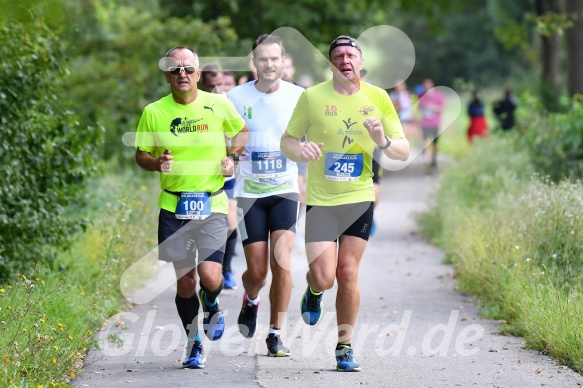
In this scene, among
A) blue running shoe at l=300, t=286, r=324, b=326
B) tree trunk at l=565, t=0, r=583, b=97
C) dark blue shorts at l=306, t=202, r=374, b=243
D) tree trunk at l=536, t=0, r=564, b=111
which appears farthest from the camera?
tree trunk at l=536, t=0, r=564, b=111

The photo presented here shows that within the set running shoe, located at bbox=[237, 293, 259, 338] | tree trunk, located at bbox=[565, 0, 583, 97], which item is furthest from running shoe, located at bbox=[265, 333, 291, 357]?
tree trunk, located at bbox=[565, 0, 583, 97]

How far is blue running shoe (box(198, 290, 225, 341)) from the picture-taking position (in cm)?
754

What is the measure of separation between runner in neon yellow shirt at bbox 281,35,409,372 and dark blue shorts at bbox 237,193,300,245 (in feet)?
1.24

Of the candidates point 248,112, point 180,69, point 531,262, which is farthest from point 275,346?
point 531,262

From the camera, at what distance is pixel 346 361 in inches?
289

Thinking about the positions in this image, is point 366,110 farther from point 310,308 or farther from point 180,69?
point 310,308

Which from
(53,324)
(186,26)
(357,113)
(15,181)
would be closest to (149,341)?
(53,324)

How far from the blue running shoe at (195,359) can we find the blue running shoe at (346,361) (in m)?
0.91

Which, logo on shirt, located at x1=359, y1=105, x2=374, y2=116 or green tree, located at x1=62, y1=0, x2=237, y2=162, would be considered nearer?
logo on shirt, located at x1=359, y1=105, x2=374, y2=116

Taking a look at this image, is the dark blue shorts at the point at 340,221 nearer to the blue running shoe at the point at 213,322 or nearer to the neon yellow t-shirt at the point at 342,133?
the neon yellow t-shirt at the point at 342,133

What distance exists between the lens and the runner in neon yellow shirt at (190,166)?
23.9 feet

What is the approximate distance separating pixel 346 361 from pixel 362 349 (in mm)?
832

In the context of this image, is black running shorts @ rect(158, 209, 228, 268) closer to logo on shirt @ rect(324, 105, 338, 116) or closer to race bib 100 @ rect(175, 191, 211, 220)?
race bib 100 @ rect(175, 191, 211, 220)

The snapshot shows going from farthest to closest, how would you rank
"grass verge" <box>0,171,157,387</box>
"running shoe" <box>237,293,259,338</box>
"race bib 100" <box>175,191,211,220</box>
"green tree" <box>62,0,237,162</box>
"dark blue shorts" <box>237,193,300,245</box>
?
"green tree" <box>62,0,237,162</box>, "running shoe" <box>237,293,259,338</box>, "dark blue shorts" <box>237,193,300,245</box>, "race bib 100" <box>175,191,211,220</box>, "grass verge" <box>0,171,157,387</box>
